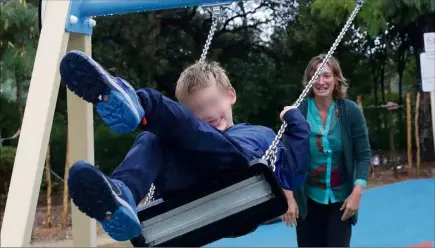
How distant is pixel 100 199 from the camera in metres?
1.40

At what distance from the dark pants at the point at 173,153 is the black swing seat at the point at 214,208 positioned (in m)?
0.04

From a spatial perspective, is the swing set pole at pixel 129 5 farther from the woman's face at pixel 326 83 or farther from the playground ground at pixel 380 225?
the playground ground at pixel 380 225

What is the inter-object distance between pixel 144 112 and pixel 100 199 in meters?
0.23

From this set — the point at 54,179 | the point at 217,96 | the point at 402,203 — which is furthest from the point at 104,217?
the point at 54,179

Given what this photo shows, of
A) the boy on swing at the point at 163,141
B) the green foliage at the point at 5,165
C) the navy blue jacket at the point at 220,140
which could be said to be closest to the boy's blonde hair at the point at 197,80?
the boy on swing at the point at 163,141

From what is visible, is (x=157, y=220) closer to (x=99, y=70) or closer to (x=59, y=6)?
(x=99, y=70)

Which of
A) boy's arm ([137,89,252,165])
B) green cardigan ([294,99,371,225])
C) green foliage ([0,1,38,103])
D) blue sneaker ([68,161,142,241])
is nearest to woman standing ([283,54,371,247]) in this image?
green cardigan ([294,99,371,225])

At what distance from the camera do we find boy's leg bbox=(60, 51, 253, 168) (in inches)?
54.7

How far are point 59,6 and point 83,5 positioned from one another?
0.15 m

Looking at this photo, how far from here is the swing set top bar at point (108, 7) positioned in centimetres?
197

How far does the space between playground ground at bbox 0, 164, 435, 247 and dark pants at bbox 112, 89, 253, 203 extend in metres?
3.29

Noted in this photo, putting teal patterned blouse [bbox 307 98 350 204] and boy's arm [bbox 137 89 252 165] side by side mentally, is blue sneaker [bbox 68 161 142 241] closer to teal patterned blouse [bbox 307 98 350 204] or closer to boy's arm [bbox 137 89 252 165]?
boy's arm [bbox 137 89 252 165]

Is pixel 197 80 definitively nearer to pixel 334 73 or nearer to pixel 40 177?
pixel 40 177

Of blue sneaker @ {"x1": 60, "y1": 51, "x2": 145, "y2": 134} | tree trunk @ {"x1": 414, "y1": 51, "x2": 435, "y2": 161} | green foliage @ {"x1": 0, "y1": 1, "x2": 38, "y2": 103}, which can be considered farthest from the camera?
tree trunk @ {"x1": 414, "y1": 51, "x2": 435, "y2": 161}
